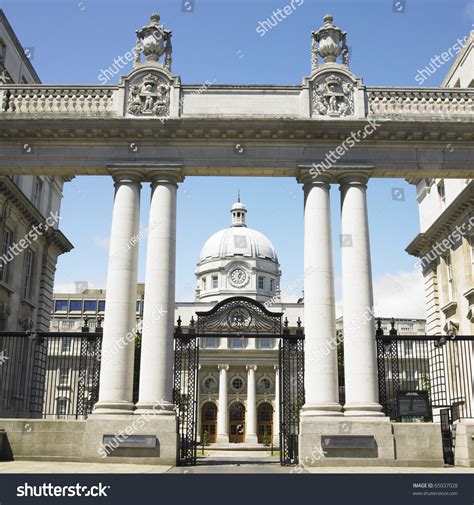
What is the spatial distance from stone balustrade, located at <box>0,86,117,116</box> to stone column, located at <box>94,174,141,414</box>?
3470 millimetres

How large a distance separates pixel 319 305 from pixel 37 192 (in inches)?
926

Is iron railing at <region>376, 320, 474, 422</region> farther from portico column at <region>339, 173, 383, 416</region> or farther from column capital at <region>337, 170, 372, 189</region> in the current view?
column capital at <region>337, 170, 372, 189</region>

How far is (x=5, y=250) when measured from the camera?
113 ft

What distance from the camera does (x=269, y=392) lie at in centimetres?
9850

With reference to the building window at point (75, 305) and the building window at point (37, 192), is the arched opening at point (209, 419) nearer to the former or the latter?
the building window at point (75, 305)

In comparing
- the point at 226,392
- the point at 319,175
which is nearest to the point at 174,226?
the point at 319,175

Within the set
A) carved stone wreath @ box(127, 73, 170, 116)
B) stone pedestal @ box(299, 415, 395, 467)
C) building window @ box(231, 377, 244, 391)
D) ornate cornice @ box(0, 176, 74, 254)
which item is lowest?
stone pedestal @ box(299, 415, 395, 467)

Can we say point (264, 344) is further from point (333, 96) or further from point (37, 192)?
point (333, 96)

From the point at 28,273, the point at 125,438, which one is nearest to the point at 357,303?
the point at 125,438

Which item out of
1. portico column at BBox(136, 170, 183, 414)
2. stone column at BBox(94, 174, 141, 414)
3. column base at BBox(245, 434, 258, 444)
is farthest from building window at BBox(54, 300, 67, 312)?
portico column at BBox(136, 170, 183, 414)

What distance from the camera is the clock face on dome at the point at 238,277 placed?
122m

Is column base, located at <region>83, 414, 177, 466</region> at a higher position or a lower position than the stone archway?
lower

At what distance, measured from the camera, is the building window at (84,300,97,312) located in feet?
457

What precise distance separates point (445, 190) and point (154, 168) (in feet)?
74.0
